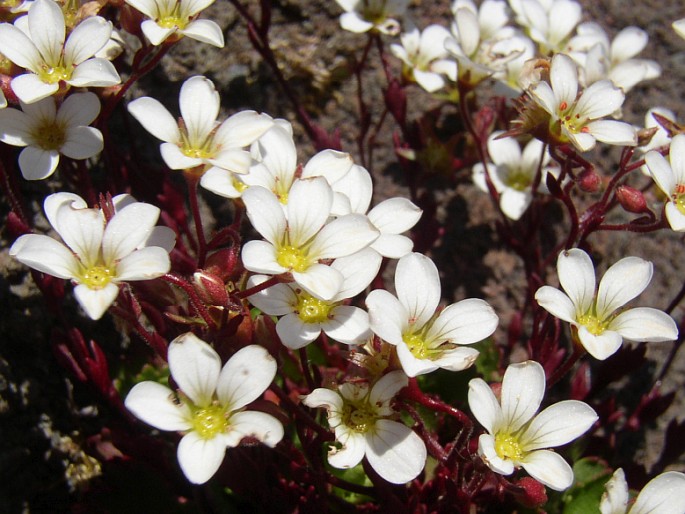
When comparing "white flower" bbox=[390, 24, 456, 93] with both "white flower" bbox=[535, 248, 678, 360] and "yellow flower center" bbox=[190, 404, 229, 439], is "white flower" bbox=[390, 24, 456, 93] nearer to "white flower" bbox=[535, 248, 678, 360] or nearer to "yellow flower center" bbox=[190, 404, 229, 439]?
"white flower" bbox=[535, 248, 678, 360]

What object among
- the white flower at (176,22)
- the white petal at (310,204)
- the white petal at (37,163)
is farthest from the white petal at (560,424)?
the white petal at (37,163)

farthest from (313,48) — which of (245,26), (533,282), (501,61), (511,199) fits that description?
(533,282)

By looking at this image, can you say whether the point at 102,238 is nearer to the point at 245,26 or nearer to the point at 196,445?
the point at 196,445

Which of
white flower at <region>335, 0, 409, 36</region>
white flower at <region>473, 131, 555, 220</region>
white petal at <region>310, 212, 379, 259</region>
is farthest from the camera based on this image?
white flower at <region>473, 131, 555, 220</region>

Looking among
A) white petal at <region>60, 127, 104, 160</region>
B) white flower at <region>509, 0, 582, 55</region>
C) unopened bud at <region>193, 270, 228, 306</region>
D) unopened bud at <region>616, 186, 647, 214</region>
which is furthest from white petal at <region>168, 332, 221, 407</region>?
white flower at <region>509, 0, 582, 55</region>

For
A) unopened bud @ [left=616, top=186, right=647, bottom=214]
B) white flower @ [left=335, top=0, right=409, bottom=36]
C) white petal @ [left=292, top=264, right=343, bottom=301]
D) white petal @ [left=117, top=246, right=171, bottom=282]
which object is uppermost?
white flower @ [left=335, top=0, right=409, bottom=36]

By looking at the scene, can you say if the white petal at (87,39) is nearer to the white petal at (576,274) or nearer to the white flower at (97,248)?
the white flower at (97,248)

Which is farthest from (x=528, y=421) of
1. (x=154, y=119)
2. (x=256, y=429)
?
(x=154, y=119)
